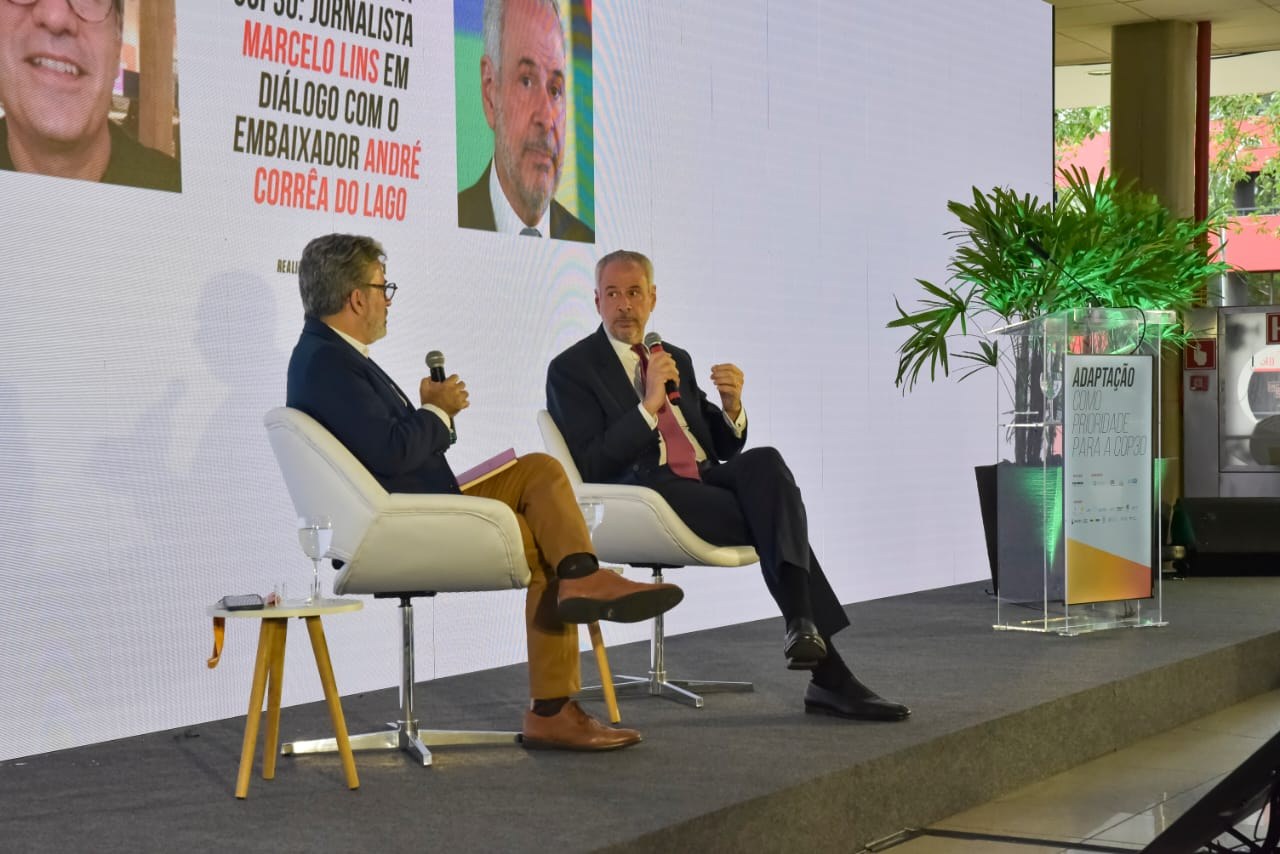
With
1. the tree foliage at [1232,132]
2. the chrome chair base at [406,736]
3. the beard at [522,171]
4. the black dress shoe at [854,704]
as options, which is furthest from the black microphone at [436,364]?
the tree foliage at [1232,132]

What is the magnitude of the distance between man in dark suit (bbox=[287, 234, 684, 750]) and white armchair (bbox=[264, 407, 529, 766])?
0.24ft

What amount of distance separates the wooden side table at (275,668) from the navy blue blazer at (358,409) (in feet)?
1.11

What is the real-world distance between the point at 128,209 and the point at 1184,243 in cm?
390

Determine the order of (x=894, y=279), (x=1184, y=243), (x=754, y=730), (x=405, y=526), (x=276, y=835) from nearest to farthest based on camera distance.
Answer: (x=276, y=835) → (x=405, y=526) → (x=754, y=730) → (x=1184, y=243) → (x=894, y=279)

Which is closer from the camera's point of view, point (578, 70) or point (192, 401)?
point (192, 401)

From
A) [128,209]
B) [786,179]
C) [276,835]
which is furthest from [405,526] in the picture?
[786,179]

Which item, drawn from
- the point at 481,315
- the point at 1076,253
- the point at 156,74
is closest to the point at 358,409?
the point at 156,74

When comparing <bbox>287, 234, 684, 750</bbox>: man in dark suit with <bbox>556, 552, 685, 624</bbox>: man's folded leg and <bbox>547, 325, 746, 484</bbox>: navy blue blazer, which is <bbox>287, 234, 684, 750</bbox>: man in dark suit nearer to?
<bbox>556, 552, 685, 624</bbox>: man's folded leg

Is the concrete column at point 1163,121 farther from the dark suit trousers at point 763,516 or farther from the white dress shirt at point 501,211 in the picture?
the dark suit trousers at point 763,516

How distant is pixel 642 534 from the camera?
3.89m

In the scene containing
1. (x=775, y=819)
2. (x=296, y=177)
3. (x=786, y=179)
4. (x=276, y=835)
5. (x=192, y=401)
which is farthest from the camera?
(x=786, y=179)

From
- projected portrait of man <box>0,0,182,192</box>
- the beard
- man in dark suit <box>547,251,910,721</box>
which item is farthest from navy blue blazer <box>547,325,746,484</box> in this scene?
projected portrait of man <box>0,0,182,192</box>

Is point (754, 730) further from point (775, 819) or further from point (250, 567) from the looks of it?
point (250, 567)

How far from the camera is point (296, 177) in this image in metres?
4.24
